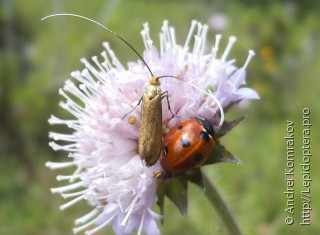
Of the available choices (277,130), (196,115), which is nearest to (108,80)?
(196,115)

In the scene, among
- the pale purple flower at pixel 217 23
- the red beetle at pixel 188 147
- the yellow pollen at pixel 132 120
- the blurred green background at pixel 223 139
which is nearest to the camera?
the red beetle at pixel 188 147

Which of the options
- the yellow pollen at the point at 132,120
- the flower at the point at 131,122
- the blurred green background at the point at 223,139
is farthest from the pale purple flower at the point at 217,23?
the yellow pollen at the point at 132,120

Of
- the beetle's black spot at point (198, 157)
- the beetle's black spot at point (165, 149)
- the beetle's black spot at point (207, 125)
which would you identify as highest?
the beetle's black spot at point (207, 125)

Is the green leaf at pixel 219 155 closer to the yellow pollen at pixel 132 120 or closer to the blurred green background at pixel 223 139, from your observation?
the yellow pollen at pixel 132 120

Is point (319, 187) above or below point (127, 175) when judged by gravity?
below

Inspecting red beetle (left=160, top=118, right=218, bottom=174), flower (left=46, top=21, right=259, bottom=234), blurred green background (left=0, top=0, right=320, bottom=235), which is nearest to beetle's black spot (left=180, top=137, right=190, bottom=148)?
red beetle (left=160, top=118, right=218, bottom=174)

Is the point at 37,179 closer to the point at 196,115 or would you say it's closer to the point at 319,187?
the point at 319,187
